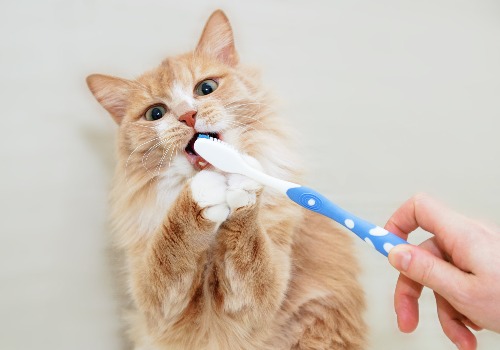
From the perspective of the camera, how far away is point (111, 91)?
1.62 metres

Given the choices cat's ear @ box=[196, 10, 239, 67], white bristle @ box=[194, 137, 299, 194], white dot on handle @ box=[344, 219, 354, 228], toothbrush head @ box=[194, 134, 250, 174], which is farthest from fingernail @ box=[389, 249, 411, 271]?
cat's ear @ box=[196, 10, 239, 67]

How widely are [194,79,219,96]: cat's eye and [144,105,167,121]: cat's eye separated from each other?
0.40 ft

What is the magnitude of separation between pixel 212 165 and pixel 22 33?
92 cm

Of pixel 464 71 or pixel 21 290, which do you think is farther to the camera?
pixel 464 71

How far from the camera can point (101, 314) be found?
5.77ft

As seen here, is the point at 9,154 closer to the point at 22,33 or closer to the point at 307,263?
the point at 22,33

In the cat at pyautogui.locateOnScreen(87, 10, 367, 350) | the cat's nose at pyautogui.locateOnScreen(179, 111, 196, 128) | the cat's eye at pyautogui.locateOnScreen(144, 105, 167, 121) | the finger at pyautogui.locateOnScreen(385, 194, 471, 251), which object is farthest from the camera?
the cat's eye at pyautogui.locateOnScreen(144, 105, 167, 121)

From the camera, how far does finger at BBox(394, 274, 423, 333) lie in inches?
51.0

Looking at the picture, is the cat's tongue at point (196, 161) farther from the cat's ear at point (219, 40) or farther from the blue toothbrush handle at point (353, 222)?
the cat's ear at point (219, 40)

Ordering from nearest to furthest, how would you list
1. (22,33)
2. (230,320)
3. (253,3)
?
1. (230,320)
2. (22,33)
3. (253,3)

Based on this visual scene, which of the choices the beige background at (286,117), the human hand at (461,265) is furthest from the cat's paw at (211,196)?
the beige background at (286,117)

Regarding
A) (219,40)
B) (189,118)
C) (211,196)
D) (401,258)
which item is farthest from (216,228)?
(219,40)

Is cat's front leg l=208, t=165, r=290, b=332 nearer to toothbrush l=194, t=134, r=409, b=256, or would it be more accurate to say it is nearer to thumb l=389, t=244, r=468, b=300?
toothbrush l=194, t=134, r=409, b=256

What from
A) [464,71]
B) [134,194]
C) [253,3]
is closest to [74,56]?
[134,194]
